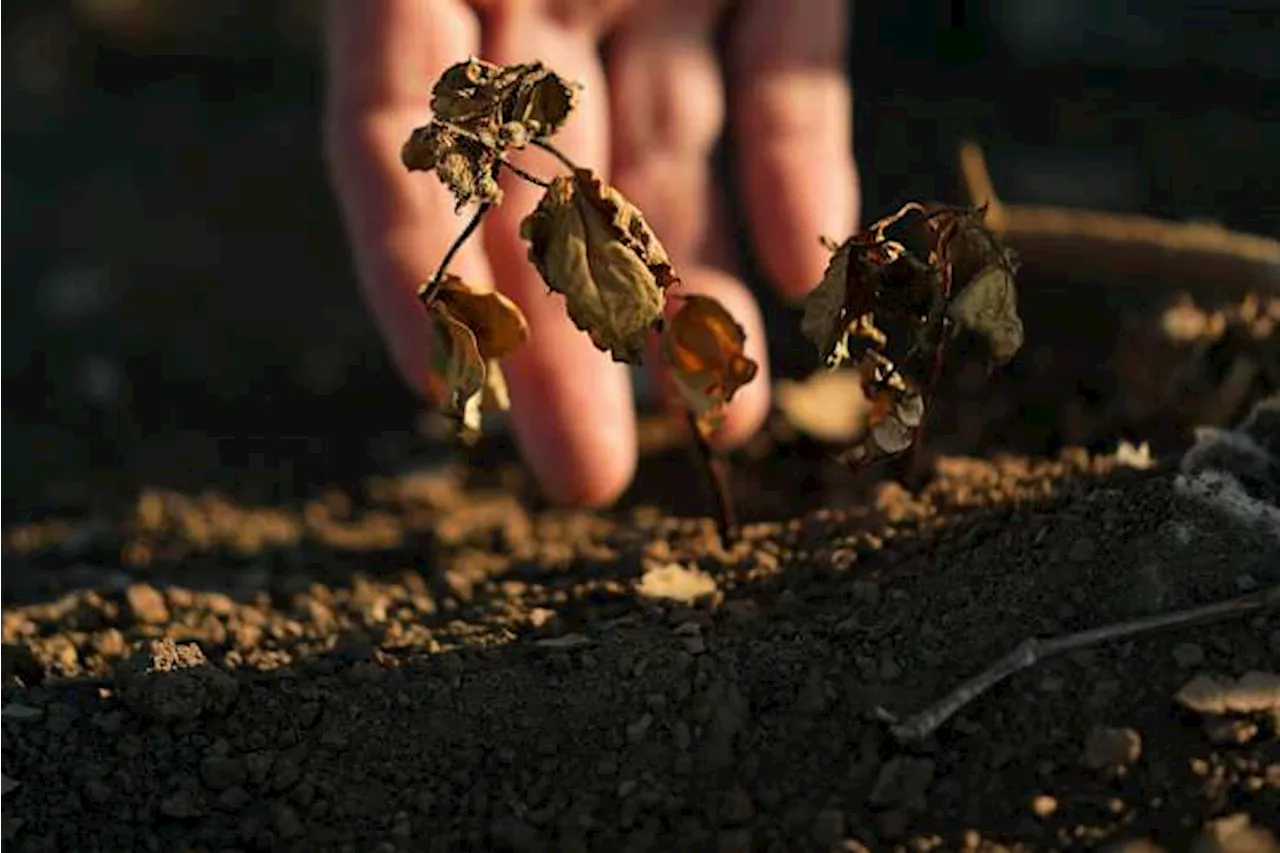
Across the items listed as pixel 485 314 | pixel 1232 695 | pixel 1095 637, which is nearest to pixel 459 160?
pixel 485 314

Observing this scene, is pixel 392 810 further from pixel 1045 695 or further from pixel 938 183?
pixel 938 183

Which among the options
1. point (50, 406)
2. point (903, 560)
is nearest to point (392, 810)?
point (903, 560)

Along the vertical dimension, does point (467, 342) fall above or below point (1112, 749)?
above

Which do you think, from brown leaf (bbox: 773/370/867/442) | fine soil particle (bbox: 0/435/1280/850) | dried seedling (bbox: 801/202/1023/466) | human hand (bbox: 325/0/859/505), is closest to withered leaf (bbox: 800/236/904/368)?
dried seedling (bbox: 801/202/1023/466)

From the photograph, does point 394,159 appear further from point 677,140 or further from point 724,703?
point 724,703

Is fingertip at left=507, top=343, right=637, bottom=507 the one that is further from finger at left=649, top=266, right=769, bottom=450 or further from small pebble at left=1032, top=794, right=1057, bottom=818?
small pebble at left=1032, top=794, right=1057, bottom=818

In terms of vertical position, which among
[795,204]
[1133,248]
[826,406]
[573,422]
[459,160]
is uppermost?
[459,160]

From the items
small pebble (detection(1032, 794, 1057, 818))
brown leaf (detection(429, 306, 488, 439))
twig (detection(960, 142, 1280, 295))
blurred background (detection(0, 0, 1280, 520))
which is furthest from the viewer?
blurred background (detection(0, 0, 1280, 520))

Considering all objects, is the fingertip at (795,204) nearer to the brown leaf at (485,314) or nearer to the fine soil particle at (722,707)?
the fine soil particle at (722,707)
